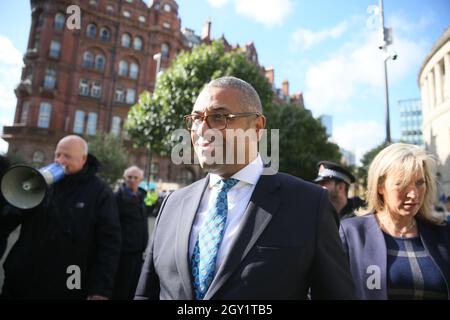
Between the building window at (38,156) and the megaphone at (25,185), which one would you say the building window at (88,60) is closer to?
the building window at (38,156)

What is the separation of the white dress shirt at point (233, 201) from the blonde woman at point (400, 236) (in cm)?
105

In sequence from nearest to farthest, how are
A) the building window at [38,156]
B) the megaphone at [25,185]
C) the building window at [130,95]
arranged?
the megaphone at [25,185]
the building window at [38,156]
the building window at [130,95]

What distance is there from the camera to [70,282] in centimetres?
299

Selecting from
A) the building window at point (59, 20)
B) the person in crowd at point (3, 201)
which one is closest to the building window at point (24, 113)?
the building window at point (59, 20)

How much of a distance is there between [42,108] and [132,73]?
1063 centimetres

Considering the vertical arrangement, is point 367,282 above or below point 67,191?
below

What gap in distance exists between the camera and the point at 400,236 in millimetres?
2309

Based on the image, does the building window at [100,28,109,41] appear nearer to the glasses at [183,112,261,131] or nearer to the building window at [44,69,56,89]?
the building window at [44,69,56,89]

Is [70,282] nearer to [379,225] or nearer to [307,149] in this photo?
[379,225]

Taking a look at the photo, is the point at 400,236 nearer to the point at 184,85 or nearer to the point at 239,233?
the point at 239,233

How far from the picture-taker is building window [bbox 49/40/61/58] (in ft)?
110

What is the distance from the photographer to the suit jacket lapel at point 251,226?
1.44 m

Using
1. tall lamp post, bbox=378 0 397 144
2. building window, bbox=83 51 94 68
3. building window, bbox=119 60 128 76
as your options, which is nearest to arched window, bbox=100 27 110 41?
building window, bbox=83 51 94 68

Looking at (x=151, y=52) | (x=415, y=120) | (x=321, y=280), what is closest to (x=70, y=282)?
(x=321, y=280)
